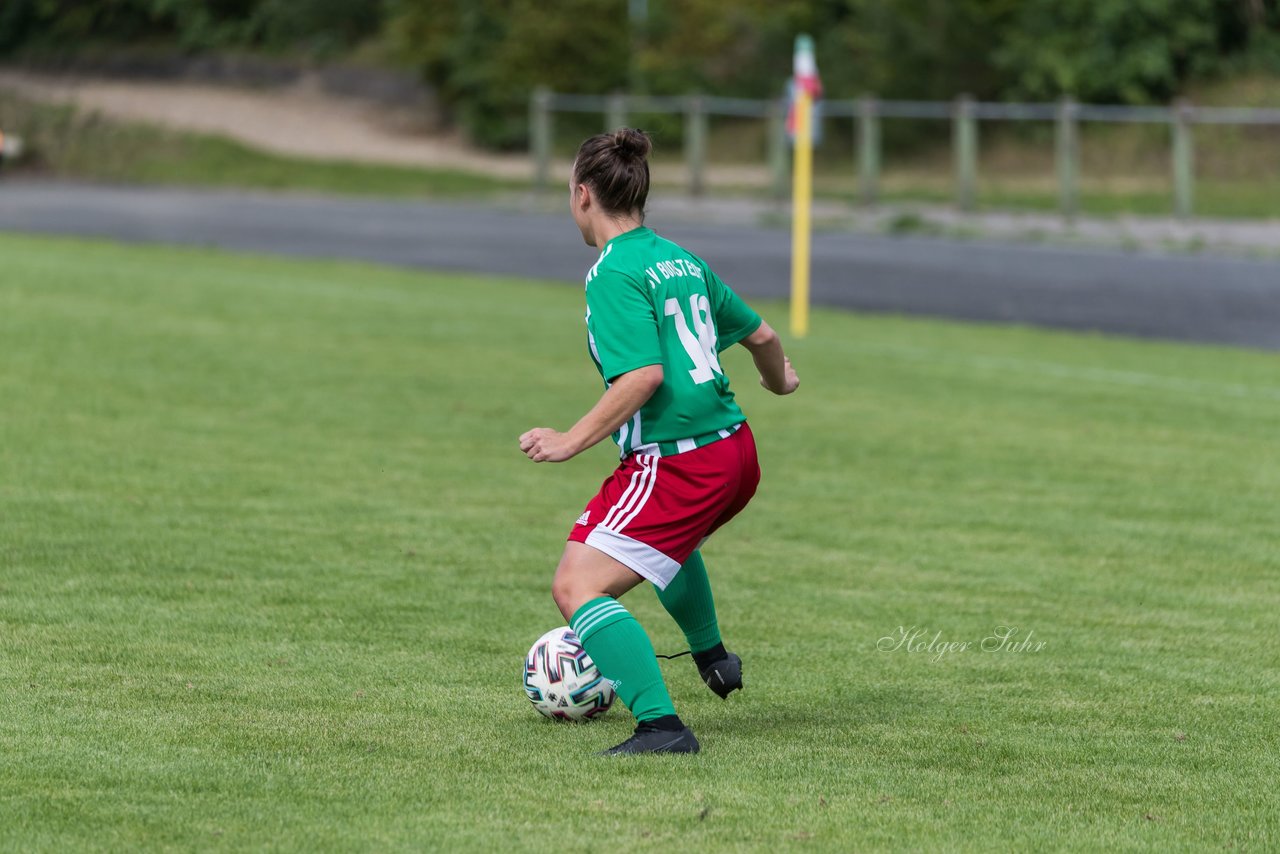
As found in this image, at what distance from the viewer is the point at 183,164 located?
41.6 metres

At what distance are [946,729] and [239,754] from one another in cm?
205

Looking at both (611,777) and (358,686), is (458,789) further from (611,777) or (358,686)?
(358,686)

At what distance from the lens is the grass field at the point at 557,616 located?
4750 mm

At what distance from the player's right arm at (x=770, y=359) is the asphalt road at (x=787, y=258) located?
13062 mm

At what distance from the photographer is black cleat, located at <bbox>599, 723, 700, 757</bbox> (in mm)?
5168

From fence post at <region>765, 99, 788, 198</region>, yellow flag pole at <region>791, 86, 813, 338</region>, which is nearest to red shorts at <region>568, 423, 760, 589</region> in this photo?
yellow flag pole at <region>791, 86, 813, 338</region>

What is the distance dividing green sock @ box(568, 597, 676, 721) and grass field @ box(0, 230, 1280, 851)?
0.17 meters

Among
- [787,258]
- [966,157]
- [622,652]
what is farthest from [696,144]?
[622,652]

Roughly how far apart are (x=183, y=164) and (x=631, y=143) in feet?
125

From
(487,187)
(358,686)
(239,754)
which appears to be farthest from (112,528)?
(487,187)

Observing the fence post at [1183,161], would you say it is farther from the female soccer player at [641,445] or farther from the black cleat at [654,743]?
the black cleat at [654,743]

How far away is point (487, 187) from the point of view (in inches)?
1459

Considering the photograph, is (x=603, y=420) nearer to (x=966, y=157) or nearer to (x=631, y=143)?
(x=631, y=143)

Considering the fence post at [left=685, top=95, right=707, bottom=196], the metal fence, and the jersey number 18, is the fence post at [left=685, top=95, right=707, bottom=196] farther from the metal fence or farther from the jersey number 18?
the jersey number 18
